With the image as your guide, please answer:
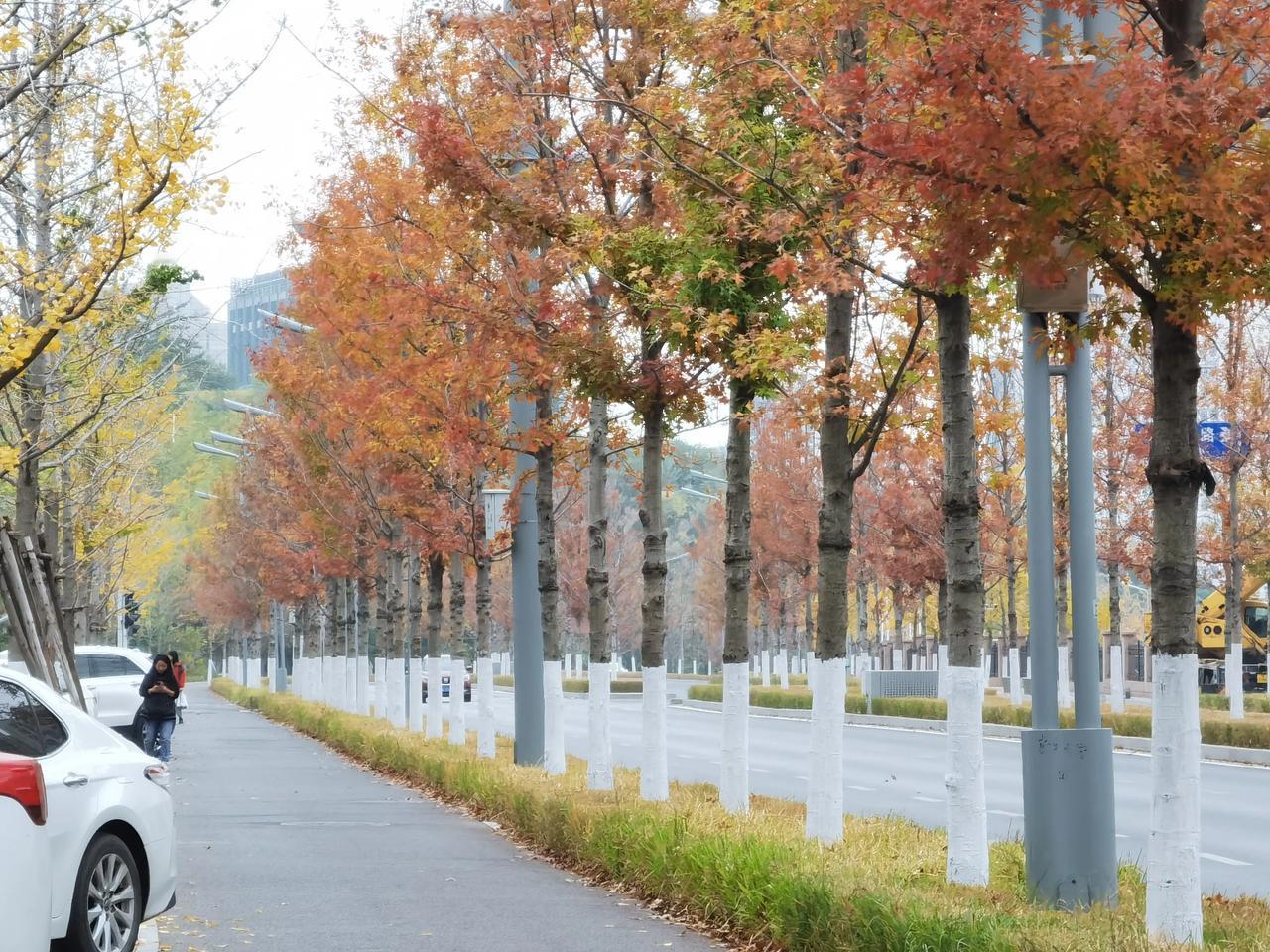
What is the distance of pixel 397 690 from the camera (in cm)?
3391

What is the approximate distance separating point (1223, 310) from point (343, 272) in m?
20.0

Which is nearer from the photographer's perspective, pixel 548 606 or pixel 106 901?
pixel 106 901

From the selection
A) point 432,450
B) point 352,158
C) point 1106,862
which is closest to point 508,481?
point 432,450

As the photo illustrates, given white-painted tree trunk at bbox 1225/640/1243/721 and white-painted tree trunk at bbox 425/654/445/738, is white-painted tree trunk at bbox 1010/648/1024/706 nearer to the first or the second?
white-painted tree trunk at bbox 1225/640/1243/721

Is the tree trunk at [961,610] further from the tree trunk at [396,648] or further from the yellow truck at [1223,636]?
the yellow truck at [1223,636]

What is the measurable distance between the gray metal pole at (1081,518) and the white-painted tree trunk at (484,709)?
1367 cm

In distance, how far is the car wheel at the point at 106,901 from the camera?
8.36m

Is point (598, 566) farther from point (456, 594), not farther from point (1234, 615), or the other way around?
point (1234, 615)

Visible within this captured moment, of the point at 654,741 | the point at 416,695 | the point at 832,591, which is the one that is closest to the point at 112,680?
the point at 416,695

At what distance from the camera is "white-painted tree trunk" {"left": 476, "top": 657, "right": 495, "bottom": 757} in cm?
2384

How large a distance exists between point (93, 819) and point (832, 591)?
5946 mm

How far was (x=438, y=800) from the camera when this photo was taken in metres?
21.6

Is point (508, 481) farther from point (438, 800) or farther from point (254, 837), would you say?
point (254, 837)

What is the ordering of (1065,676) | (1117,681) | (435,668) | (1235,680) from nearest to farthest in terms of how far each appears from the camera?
(435,668), (1235,680), (1117,681), (1065,676)
